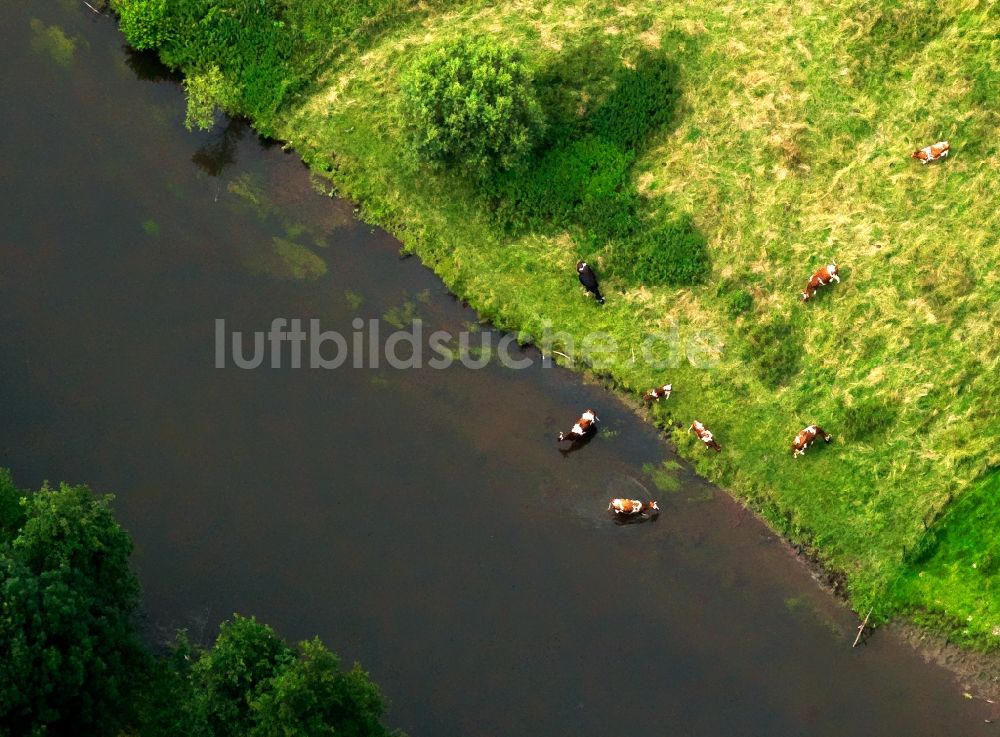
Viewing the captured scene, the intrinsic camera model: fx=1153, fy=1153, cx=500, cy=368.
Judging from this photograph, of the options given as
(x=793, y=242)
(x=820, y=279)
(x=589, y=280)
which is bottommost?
(x=589, y=280)

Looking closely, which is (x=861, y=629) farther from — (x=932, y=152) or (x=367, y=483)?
(x=367, y=483)

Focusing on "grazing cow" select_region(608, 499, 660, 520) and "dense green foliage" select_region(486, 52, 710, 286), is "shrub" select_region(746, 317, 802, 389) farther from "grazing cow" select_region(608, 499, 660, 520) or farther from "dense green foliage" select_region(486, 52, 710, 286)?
"grazing cow" select_region(608, 499, 660, 520)

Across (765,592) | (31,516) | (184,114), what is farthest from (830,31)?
(31,516)

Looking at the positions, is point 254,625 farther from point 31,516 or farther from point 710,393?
point 710,393

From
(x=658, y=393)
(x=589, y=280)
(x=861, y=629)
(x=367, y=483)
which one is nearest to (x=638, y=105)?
(x=589, y=280)

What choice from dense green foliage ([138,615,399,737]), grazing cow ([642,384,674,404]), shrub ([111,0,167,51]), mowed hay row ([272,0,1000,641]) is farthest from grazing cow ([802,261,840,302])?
shrub ([111,0,167,51])

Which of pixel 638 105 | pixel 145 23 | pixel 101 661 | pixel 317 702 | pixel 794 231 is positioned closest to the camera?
pixel 317 702
